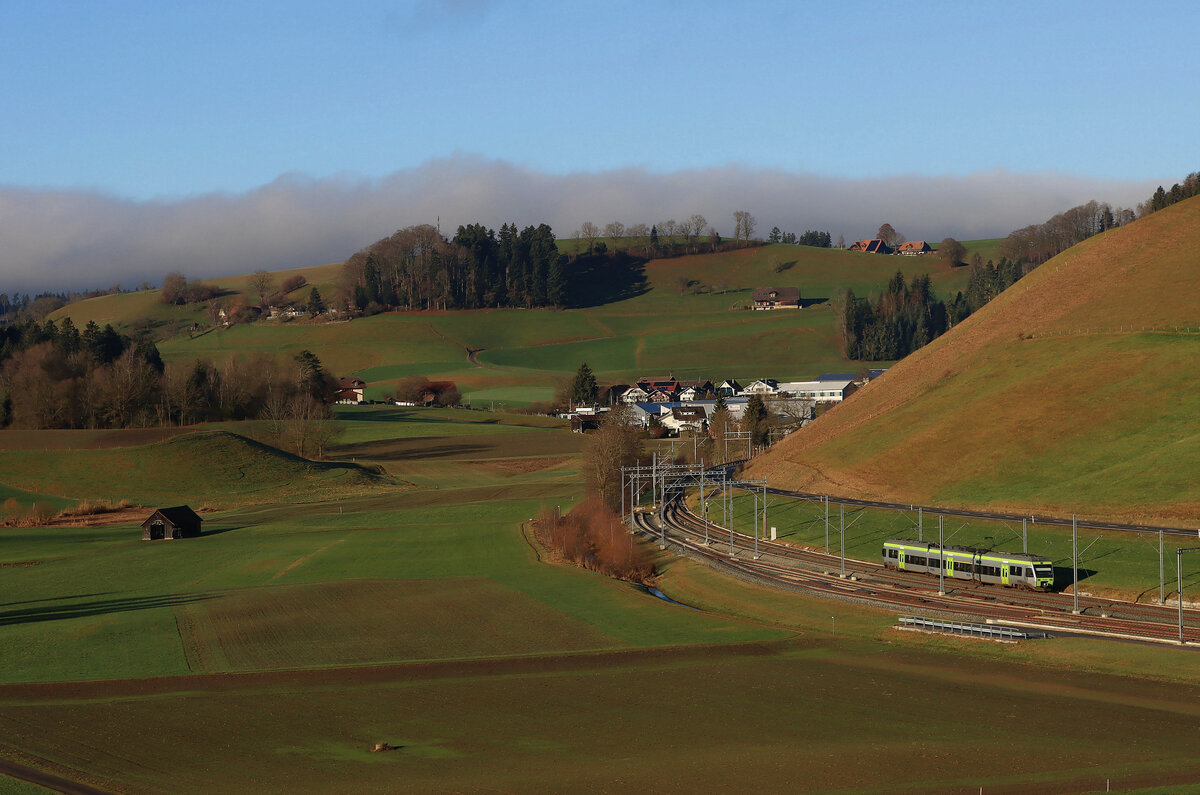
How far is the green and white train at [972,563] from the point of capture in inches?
2504

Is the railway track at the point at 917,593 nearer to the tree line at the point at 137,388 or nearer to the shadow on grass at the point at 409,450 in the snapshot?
the shadow on grass at the point at 409,450

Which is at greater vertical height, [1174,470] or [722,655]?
[1174,470]

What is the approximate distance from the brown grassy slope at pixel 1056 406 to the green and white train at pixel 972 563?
11440 millimetres

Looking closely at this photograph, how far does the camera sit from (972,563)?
66938 millimetres

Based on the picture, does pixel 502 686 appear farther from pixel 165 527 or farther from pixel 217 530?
pixel 217 530

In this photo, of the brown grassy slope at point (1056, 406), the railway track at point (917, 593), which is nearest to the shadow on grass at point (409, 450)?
the brown grassy slope at point (1056, 406)

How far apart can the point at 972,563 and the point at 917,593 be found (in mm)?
4686

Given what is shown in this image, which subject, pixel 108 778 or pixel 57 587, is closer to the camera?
pixel 108 778

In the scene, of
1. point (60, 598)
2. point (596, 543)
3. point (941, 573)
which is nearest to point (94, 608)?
point (60, 598)

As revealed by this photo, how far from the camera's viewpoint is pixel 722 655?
51.0 meters

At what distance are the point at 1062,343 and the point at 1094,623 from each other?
60.2 meters

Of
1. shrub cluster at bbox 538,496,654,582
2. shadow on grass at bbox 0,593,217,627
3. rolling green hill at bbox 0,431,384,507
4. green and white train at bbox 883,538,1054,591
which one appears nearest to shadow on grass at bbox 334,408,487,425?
rolling green hill at bbox 0,431,384,507

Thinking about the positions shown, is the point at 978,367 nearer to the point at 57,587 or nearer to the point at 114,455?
the point at 57,587

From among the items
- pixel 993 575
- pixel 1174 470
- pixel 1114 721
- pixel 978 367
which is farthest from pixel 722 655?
pixel 978 367
